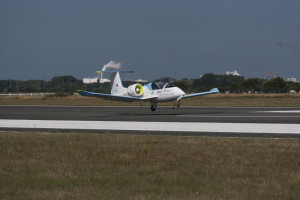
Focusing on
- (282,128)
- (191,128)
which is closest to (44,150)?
(191,128)

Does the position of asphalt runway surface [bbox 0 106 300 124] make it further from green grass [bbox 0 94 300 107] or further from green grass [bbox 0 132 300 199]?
green grass [bbox 0 94 300 107]

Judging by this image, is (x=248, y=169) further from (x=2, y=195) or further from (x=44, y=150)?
(x=44, y=150)

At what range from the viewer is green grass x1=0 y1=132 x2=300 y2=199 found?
8180mm

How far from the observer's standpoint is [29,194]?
8055mm

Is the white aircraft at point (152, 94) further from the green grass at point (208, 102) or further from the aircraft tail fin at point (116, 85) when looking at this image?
the green grass at point (208, 102)

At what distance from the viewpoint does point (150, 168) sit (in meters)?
10.4

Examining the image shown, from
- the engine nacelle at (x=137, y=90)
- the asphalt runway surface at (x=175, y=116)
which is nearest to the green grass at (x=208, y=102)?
the asphalt runway surface at (x=175, y=116)

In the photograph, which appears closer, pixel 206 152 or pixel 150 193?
pixel 150 193

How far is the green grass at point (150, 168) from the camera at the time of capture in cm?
818

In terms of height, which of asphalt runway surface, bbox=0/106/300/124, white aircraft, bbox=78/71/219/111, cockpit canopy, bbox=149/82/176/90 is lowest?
asphalt runway surface, bbox=0/106/300/124

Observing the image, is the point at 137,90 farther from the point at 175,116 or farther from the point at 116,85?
the point at 175,116

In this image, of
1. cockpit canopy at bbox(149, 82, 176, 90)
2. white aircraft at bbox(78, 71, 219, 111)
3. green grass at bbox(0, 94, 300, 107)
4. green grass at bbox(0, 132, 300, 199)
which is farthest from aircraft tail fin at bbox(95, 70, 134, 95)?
green grass at bbox(0, 132, 300, 199)

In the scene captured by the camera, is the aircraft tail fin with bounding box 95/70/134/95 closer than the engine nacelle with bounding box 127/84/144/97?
No

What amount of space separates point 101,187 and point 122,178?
840 millimetres
